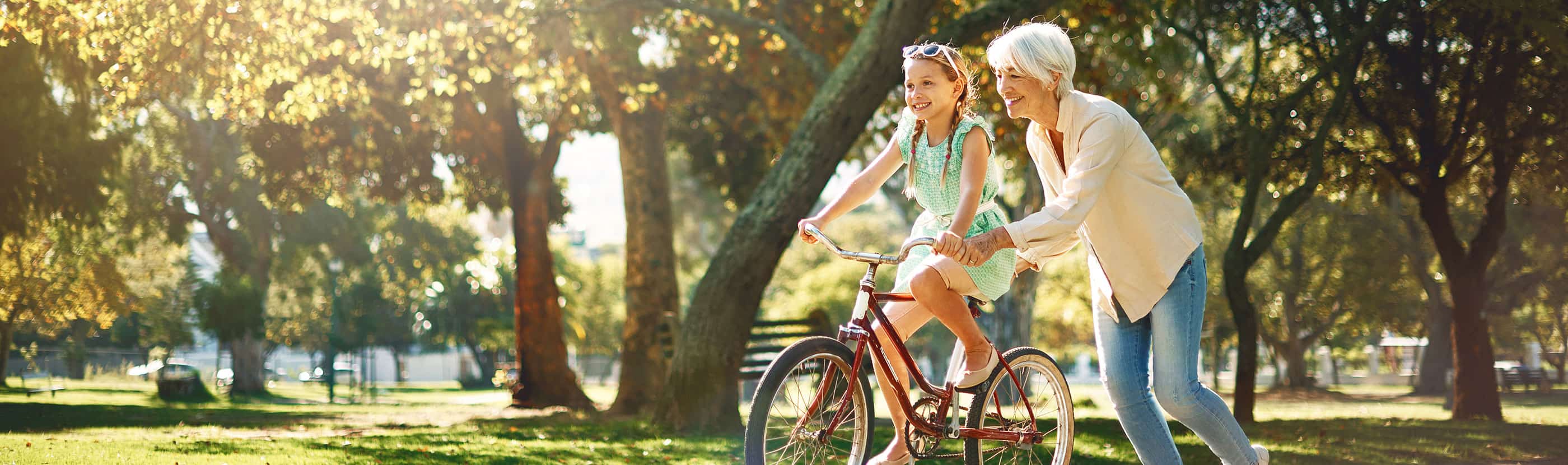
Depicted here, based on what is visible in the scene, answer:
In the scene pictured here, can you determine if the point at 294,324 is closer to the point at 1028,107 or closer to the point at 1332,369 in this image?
the point at 1332,369

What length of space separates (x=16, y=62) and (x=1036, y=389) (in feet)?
25.6

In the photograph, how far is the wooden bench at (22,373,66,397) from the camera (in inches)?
355

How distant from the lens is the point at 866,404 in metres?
4.26

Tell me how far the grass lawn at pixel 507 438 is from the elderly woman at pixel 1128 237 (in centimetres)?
351

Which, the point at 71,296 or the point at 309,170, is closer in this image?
the point at 71,296

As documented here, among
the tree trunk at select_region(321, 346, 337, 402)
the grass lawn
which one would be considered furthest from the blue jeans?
the tree trunk at select_region(321, 346, 337, 402)

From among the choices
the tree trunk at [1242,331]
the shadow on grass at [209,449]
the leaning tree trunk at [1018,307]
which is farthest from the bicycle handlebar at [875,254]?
the leaning tree trunk at [1018,307]

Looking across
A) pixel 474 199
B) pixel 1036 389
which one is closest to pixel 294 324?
pixel 474 199

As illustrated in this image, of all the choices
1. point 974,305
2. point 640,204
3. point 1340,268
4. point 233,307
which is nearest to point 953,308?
point 974,305

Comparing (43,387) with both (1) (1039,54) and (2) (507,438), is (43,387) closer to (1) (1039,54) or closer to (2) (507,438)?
(2) (507,438)

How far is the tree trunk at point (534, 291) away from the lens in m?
18.8

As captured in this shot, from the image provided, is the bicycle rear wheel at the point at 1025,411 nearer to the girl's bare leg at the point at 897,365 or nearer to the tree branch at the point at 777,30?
the girl's bare leg at the point at 897,365

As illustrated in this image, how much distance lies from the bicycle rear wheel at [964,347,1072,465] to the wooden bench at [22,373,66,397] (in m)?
7.79

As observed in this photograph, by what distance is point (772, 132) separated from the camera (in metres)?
18.0
